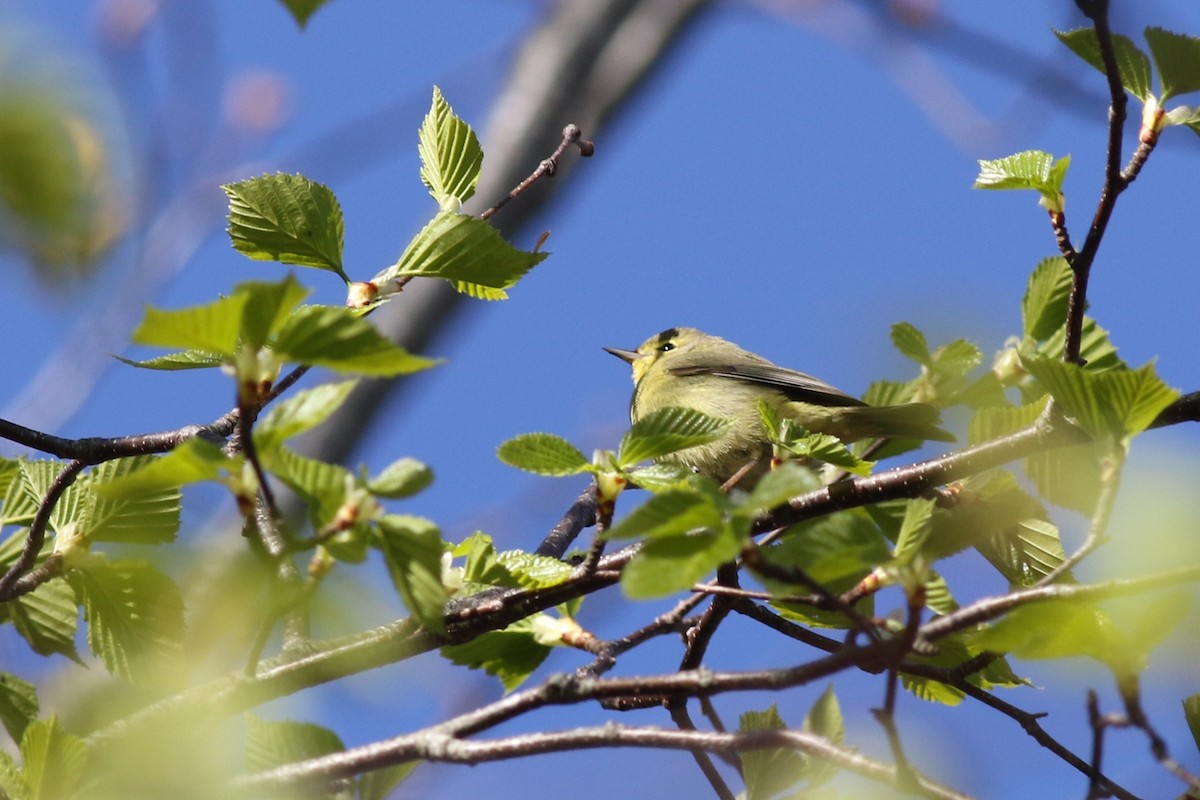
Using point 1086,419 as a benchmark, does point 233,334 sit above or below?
above

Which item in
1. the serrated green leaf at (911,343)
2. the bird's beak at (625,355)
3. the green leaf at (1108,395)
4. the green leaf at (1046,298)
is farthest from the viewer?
the bird's beak at (625,355)

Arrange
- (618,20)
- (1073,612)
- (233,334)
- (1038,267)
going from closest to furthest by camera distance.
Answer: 1. (1073,612)
2. (233,334)
3. (1038,267)
4. (618,20)

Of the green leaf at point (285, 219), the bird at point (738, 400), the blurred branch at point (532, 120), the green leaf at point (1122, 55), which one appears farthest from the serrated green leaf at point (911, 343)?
the blurred branch at point (532, 120)

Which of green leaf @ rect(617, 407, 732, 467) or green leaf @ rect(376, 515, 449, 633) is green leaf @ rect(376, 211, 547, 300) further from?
green leaf @ rect(376, 515, 449, 633)

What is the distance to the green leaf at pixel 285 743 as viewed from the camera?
6.31 feet

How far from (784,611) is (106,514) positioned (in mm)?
1248

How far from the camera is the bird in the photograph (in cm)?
388

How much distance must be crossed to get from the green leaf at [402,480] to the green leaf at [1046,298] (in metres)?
1.79

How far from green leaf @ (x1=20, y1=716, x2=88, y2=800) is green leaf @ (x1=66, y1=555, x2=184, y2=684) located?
1.04 feet

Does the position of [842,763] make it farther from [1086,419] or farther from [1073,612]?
[1086,419]

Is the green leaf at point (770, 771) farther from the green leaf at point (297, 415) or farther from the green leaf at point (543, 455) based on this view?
the green leaf at point (297, 415)

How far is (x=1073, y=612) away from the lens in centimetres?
133

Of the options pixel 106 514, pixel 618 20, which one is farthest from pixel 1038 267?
pixel 618 20

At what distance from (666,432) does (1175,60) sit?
3.51 ft
